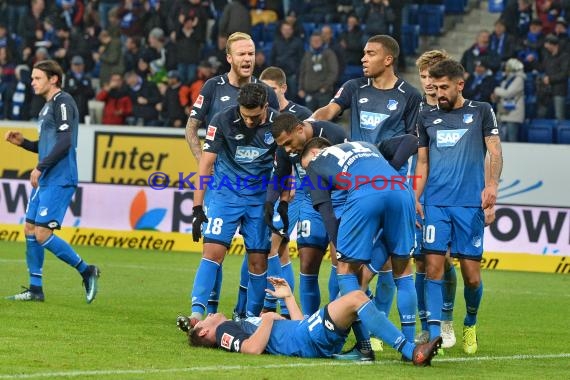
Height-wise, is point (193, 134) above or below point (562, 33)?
below

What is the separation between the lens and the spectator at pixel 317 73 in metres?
23.8

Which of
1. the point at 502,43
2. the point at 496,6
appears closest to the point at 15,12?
the point at 496,6

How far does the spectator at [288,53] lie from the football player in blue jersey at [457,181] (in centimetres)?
1390

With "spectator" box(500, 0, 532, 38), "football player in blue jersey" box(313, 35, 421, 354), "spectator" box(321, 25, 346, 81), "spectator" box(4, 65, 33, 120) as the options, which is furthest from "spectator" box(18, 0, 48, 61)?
"football player in blue jersey" box(313, 35, 421, 354)

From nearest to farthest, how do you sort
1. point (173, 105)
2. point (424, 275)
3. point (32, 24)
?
1. point (424, 275)
2. point (173, 105)
3. point (32, 24)

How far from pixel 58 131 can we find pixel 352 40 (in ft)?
40.3

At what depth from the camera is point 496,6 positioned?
2583cm

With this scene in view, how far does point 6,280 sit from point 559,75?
38.9ft

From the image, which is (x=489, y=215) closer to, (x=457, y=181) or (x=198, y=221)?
(x=457, y=181)

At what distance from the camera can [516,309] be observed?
46.5ft

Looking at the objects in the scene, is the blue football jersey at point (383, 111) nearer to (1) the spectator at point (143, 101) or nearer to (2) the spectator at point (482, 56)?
(2) the spectator at point (482, 56)

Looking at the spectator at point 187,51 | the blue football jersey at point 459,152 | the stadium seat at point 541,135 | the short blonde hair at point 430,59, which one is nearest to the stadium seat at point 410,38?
the stadium seat at point 541,135

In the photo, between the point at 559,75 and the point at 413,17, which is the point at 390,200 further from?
the point at 413,17

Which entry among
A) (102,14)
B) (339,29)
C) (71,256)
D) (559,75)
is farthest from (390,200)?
(102,14)
